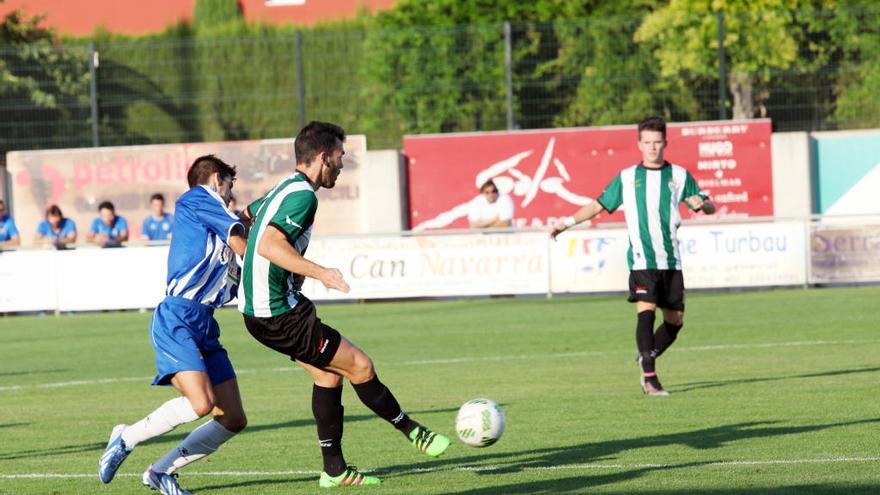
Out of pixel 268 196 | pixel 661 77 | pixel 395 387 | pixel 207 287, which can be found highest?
pixel 661 77

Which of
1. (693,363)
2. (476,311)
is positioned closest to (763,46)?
(476,311)

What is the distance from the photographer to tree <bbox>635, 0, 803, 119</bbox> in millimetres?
25844

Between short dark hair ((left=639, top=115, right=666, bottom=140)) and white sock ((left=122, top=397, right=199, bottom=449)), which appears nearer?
white sock ((left=122, top=397, right=199, bottom=449))

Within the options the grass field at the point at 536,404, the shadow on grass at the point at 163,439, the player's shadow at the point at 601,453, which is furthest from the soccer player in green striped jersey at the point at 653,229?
the player's shadow at the point at 601,453

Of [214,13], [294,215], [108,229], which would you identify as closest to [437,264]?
[108,229]

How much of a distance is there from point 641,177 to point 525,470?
422 cm

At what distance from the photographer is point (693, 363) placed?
13.9 m

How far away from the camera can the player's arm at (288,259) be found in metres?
7.11

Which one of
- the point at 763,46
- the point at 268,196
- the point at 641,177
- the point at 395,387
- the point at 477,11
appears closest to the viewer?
the point at 268,196

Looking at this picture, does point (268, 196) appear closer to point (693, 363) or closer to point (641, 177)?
point (641, 177)

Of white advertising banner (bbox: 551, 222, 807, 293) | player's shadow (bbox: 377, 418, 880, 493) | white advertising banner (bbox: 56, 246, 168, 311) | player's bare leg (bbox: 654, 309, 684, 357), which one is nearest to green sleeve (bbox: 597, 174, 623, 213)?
player's bare leg (bbox: 654, 309, 684, 357)

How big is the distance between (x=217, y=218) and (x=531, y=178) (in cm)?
1893

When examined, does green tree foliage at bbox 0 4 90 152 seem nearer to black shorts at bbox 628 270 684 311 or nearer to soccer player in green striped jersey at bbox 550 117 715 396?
soccer player in green striped jersey at bbox 550 117 715 396

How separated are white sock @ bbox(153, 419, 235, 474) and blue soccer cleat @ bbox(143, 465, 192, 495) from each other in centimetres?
3
